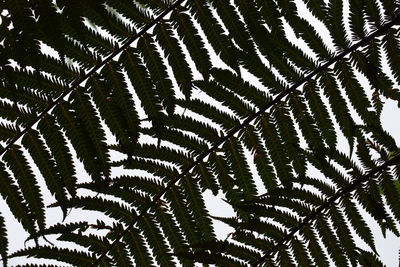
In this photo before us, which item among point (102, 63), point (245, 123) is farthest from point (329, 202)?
point (102, 63)

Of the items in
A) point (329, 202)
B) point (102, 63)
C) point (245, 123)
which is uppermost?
point (102, 63)

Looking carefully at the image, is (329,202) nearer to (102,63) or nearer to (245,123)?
(245,123)

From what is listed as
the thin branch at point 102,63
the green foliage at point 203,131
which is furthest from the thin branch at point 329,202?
the thin branch at point 102,63

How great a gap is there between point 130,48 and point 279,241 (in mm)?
757

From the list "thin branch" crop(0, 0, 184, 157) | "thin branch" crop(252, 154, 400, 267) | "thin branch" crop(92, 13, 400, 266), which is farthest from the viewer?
"thin branch" crop(252, 154, 400, 267)

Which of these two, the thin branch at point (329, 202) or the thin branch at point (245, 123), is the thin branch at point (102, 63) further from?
the thin branch at point (329, 202)

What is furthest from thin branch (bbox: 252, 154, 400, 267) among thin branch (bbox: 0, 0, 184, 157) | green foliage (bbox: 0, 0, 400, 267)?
thin branch (bbox: 0, 0, 184, 157)

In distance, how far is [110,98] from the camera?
1.42 m

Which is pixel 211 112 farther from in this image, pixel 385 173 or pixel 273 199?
pixel 385 173

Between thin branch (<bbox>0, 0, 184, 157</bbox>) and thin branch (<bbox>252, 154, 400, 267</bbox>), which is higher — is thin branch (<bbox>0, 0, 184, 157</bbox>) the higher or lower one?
the higher one

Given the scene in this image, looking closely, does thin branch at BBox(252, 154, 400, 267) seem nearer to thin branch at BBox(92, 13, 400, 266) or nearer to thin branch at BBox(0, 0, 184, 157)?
thin branch at BBox(92, 13, 400, 266)

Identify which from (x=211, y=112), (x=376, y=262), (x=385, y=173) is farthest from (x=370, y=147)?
(x=211, y=112)

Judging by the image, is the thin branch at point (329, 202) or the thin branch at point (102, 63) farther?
the thin branch at point (329, 202)

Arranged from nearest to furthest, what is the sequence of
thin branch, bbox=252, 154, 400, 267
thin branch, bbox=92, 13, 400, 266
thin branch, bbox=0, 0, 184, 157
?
thin branch, bbox=0, 0, 184, 157
thin branch, bbox=92, 13, 400, 266
thin branch, bbox=252, 154, 400, 267
